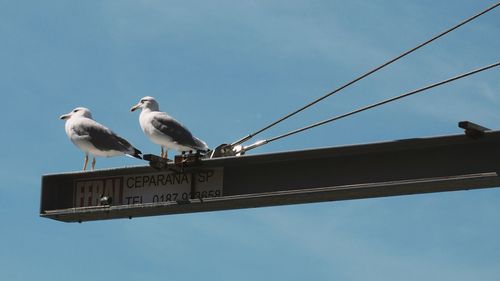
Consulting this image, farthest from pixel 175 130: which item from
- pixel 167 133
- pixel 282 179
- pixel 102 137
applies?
pixel 282 179

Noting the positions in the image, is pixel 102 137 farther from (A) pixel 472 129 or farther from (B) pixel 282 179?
(A) pixel 472 129

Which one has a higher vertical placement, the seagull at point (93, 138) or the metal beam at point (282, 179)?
the seagull at point (93, 138)

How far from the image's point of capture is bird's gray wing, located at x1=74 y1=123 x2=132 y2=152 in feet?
51.9

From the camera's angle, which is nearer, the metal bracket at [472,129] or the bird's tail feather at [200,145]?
the metal bracket at [472,129]

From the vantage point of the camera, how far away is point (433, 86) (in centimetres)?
1214

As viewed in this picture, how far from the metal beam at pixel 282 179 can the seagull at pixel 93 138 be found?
1.37 m

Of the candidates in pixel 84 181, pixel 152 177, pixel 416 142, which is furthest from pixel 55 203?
pixel 416 142

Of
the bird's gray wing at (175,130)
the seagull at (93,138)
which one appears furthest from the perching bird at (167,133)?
the seagull at (93,138)

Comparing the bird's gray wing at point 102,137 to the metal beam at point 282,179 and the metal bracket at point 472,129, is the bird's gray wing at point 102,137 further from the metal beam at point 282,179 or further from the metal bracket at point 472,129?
the metal bracket at point 472,129

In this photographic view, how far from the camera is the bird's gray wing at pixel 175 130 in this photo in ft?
52.2

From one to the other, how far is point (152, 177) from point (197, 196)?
71 centimetres

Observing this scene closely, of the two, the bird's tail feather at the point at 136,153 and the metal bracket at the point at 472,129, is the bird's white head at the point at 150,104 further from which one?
the metal bracket at the point at 472,129

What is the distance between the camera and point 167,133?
A: 1609cm

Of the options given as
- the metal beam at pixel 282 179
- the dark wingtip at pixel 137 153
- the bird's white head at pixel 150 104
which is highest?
the bird's white head at pixel 150 104
